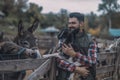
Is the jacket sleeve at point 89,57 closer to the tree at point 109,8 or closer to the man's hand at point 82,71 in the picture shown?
the man's hand at point 82,71

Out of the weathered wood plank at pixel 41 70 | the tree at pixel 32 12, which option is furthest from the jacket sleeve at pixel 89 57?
the tree at pixel 32 12

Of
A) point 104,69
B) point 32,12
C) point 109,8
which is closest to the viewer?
point 104,69

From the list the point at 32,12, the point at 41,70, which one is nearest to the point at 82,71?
the point at 41,70

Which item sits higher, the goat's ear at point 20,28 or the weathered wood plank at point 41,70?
the goat's ear at point 20,28

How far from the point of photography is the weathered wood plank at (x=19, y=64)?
4.28m

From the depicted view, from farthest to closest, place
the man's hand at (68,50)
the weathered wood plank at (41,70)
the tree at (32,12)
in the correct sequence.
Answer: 1. the tree at (32,12)
2. the weathered wood plank at (41,70)
3. the man's hand at (68,50)

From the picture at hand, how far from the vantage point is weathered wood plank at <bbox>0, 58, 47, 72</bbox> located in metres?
4.28

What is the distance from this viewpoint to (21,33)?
21.0 feet

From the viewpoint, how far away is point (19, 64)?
458 cm

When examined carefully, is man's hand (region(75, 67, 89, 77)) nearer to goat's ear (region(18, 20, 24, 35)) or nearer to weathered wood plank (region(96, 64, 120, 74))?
goat's ear (region(18, 20, 24, 35))

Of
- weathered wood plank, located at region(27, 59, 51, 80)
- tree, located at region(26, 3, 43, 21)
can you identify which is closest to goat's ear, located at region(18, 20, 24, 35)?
weathered wood plank, located at region(27, 59, 51, 80)

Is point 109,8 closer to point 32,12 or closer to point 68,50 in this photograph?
point 32,12

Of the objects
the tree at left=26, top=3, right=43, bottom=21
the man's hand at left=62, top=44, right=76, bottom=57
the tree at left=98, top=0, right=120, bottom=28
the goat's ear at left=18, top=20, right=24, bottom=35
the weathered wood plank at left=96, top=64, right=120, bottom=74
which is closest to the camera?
the man's hand at left=62, top=44, right=76, bottom=57

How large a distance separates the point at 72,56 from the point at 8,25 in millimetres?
38189
